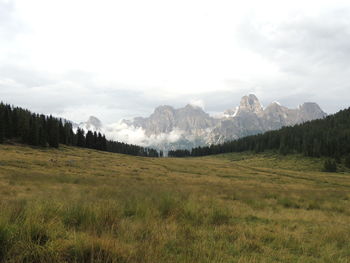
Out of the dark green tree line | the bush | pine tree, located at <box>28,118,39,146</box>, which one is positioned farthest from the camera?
the dark green tree line

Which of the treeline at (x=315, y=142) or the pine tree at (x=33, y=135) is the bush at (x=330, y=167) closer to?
the treeline at (x=315, y=142)

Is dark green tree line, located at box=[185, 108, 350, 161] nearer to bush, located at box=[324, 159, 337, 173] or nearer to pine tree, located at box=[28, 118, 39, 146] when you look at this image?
bush, located at box=[324, 159, 337, 173]

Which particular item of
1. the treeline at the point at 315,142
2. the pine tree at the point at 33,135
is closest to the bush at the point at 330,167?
the treeline at the point at 315,142

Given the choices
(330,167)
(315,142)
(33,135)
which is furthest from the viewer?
(315,142)

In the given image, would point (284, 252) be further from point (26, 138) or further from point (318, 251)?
point (26, 138)

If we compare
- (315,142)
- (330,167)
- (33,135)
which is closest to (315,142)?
(315,142)

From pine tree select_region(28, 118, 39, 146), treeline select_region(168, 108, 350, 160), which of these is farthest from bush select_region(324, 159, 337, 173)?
pine tree select_region(28, 118, 39, 146)

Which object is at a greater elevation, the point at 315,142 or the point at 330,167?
the point at 315,142

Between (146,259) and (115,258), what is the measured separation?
0.56 m

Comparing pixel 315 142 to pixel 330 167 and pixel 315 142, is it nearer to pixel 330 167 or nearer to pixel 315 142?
pixel 315 142

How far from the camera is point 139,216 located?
7316 millimetres

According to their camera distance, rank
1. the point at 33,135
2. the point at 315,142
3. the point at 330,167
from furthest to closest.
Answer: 1. the point at 315,142
2. the point at 330,167
3. the point at 33,135

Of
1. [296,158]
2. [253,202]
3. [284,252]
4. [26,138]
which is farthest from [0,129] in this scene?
[296,158]

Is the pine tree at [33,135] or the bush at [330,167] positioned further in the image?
the bush at [330,167]
